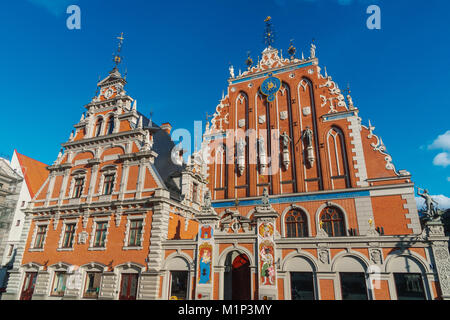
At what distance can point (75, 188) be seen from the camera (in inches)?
985

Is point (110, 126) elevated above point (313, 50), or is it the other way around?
point (313, 50)

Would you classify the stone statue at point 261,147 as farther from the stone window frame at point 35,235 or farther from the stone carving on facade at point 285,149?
the stone window frame at point 35,235

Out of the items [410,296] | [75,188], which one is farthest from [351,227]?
[75,188]

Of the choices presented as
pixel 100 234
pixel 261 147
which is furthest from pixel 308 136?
pixel 100 234

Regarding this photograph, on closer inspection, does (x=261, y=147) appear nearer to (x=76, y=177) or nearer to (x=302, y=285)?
(x=302, y=285)

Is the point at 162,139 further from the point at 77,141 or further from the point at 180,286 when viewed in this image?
the point at 180,286

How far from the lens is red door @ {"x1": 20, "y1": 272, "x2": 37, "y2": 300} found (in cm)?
2234

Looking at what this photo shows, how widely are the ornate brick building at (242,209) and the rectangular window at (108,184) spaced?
0.11 m

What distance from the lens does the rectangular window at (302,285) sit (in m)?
15.7

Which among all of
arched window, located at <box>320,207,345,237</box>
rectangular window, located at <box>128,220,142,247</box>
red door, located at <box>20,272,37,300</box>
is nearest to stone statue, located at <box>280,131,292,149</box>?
arched window, located at <box>320,207,345,237</box>

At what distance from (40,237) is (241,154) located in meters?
19.0

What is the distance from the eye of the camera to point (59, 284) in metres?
21.7

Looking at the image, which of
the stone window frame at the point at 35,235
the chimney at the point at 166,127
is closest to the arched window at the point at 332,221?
the chimney at the point at 166,127

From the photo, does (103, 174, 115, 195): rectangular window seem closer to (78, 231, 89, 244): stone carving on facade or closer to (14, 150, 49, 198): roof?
(78, 231, 89, 244): stone carving on facade
